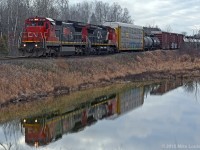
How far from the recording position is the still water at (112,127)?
15.0 m

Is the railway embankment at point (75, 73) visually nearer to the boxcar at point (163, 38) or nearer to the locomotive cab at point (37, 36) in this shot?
the locomotive cab at point (37, 36)

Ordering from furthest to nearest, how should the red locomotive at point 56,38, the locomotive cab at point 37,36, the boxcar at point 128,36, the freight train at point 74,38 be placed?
1. the boxcar at point 128,36
2. the freight train at point 74,38
3. the red locomotive at point 56,38
4. the locomotive cab at point 37,36

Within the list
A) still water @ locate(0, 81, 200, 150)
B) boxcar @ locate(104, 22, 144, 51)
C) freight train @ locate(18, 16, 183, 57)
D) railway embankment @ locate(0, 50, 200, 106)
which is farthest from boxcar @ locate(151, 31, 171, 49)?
still water @ locate(0, 81, 200, 150)

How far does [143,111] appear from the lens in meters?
22.8

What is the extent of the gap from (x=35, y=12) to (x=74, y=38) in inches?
1534

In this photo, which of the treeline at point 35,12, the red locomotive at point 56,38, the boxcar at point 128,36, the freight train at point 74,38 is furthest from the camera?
the treeline at point 35,12

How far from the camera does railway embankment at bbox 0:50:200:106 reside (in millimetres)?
24078

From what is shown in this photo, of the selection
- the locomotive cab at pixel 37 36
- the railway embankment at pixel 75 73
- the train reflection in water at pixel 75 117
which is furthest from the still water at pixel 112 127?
the locomotive cab at pixel 37 36

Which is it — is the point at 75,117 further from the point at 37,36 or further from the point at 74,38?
the point at 74,38

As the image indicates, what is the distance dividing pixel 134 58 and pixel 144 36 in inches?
446

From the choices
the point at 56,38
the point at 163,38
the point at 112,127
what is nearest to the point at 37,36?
the point at 56,38

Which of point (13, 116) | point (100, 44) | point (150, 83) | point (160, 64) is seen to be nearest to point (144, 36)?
point (160, 64)

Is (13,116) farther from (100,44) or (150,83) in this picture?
(100,44)

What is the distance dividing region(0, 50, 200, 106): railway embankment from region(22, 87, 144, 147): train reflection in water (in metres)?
3.12
